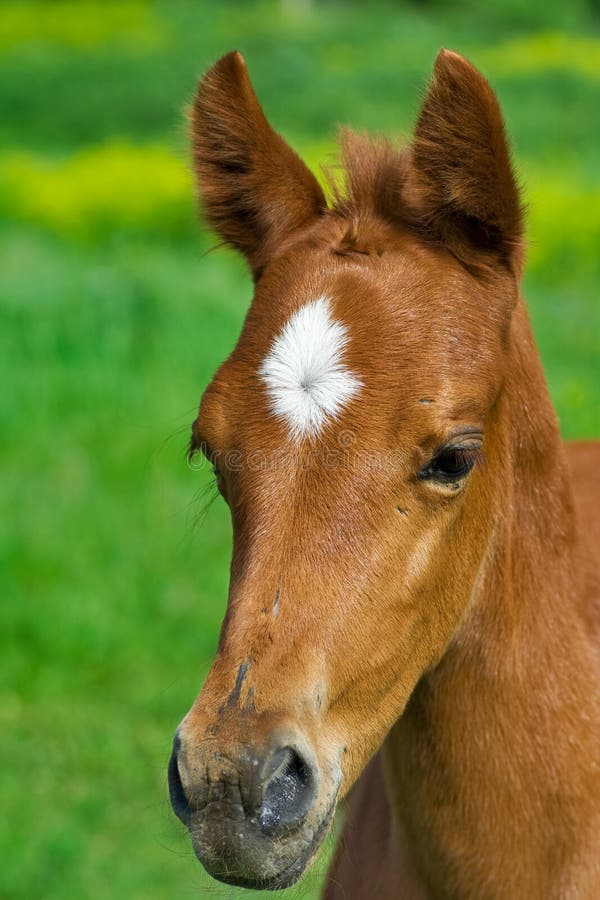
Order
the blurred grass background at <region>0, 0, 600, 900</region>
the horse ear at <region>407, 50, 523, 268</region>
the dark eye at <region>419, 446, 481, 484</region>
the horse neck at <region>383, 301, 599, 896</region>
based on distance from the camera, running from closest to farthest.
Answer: the dark eye at <region>419, 446, 481, 484</region> → the horse ear at <region>407, 50, 523, 268</region> → the horse neck at <region>383, 301, 599, 896</region> → the blurred grass background at <region>0, 0, 600, 900</region>

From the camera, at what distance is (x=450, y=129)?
2.64 meters

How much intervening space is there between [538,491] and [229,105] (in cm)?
116

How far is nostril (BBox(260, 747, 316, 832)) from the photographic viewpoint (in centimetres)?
217

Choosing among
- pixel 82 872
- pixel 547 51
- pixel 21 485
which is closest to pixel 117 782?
pixel 82 872

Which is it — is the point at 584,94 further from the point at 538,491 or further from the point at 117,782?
the point at 538,491

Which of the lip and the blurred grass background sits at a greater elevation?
the lip

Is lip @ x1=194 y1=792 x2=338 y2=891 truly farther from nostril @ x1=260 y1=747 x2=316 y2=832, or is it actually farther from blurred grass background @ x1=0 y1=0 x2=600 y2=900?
blurred grass background @ x1=0 y1=0 x2=600 y2=900

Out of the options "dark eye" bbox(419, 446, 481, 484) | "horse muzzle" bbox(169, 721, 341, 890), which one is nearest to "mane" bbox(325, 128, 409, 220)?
"dark eye" bbox(419, 446, 481, 484)

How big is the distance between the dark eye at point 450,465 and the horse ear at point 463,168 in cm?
A: 46

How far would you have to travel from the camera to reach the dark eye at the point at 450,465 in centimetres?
246

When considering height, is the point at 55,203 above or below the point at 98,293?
below

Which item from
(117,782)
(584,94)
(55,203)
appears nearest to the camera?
(117,782)

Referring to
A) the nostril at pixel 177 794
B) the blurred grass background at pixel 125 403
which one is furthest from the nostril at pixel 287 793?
the blurred grass background at pixel 125 403

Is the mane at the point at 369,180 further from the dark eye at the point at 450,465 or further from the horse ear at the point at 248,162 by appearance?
the dark eye at the point at 450,465
